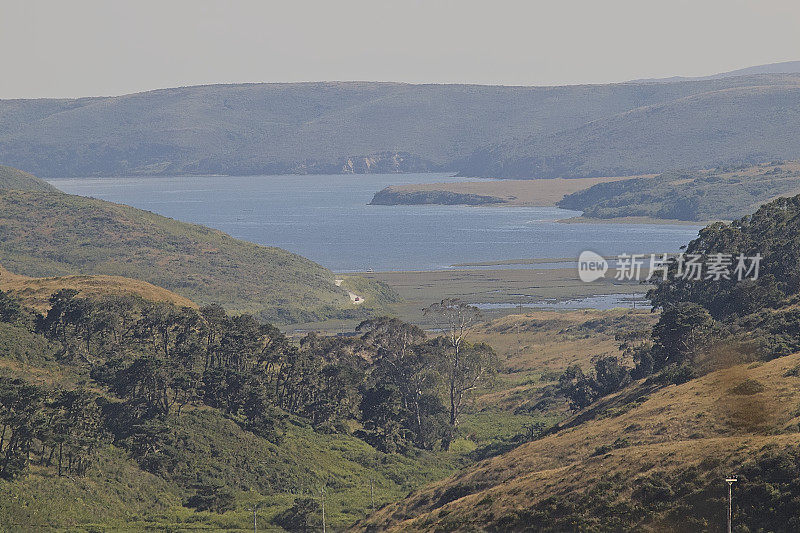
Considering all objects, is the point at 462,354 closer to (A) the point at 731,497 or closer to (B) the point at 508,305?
(A) the point at 731,497

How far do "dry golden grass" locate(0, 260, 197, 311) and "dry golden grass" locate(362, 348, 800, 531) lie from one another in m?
47.0

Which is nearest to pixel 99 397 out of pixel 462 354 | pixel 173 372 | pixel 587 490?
pixel 173 372

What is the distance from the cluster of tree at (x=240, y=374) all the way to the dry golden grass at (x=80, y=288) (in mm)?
5190

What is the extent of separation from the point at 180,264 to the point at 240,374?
10293 cm

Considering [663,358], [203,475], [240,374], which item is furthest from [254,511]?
[663,358]

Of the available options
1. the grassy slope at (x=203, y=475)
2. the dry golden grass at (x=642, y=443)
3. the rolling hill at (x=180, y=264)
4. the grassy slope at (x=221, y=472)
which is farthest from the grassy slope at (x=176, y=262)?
the dry golden grass at (x=642, y=443)

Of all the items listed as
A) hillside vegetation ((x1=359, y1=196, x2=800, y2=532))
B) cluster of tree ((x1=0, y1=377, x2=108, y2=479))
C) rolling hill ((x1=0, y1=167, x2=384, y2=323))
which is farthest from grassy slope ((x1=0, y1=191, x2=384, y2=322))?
cluster of tree ((x1=0, y1=377, x2=108, y2=479))

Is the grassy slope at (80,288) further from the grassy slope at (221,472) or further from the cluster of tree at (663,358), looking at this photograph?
the cluster of tree at (663,358)

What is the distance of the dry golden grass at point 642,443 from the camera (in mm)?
48375

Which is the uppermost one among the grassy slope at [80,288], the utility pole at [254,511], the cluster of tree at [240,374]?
the grassy slope at [80,288]

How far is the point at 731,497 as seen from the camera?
4231 cm

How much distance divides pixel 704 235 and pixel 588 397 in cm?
2565

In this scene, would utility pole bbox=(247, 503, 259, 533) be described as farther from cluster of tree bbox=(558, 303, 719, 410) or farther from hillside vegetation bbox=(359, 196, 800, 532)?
cluster of tree bbox=(558, 303, 719, 410)

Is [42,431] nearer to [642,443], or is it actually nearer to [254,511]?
[254,511]
